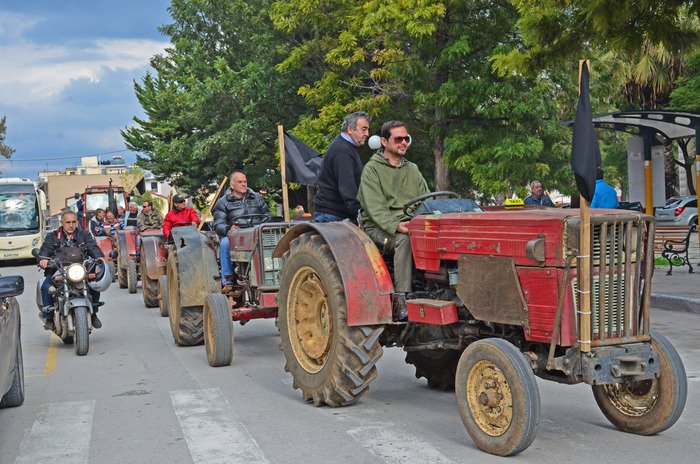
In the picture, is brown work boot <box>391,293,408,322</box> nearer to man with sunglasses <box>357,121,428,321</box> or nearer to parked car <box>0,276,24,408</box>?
man with sunglasses <box>357,121,428,321</box>

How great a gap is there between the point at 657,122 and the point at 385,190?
12.6 metres

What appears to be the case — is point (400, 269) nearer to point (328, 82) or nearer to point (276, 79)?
point (328, 82)

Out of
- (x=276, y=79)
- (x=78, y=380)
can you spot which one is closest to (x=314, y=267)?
(x=78, y=380)

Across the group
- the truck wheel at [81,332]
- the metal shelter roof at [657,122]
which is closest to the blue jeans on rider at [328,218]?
the truck wheel at [81,332]

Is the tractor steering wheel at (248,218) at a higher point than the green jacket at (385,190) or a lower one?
lower

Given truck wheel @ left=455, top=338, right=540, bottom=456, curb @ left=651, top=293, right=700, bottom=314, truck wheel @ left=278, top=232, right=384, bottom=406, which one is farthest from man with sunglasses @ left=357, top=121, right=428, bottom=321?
curb @ left=651, top=293, right=700, bottom=314

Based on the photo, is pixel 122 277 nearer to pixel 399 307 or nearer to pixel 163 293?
pixel 163 293

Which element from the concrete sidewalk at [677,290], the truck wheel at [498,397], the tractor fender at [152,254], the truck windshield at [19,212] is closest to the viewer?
the truck wheel at [498,397]

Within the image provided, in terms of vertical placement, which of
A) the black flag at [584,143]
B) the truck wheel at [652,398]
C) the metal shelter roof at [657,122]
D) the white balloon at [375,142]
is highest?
the metal shelter roof at [657,122]

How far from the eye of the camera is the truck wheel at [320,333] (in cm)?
746

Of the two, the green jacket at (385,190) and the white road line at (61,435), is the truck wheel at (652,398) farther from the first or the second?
the white road line at (61,435)

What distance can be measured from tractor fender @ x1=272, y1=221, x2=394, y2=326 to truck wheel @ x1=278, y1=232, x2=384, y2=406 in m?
0.14

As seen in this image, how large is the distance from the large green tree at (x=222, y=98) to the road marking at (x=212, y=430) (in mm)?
25531

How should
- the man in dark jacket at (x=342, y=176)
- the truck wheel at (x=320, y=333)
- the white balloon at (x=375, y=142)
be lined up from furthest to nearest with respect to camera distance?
1. the man in dark jacket at (x=342, y=176)
2. the white balloon at (x=375, y=142)
3. the truck wheel at (x=320, y=333)
